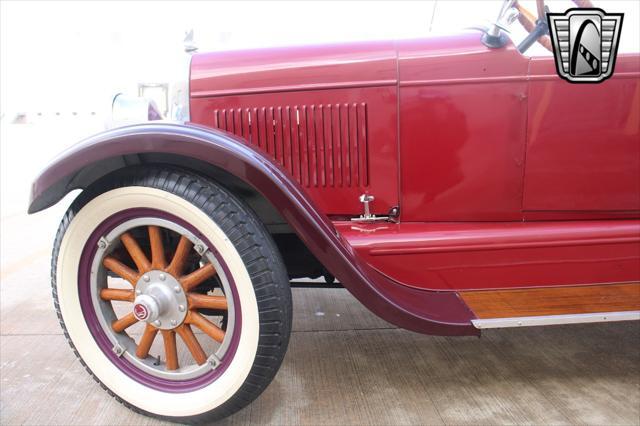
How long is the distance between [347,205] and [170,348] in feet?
2.63

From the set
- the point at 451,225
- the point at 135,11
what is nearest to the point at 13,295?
the point at 451,225

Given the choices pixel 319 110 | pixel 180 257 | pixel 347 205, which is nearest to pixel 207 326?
pixel 180 257

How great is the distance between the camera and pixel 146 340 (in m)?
1.58

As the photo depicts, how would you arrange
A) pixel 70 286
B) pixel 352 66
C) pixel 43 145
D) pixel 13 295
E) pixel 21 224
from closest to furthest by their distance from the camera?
pixel 70 286 → pixel 352 66 → pixel 13 295 → pixel 21 224 → pixel 43 145

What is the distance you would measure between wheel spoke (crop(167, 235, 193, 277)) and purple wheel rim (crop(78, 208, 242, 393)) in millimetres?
66

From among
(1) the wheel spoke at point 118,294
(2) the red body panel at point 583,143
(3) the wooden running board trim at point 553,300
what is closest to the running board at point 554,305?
(3) the wooden running board trim at point 553,300

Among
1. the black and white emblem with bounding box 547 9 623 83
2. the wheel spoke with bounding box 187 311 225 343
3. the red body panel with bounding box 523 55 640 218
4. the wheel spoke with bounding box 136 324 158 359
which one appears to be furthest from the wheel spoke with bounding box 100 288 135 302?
the black and white emblem with bounding box 547 9 623 83

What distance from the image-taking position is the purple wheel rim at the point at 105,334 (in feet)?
4.74

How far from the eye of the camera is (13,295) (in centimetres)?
271

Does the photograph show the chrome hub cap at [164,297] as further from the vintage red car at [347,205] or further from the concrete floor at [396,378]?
the concrete floor at [396,378]

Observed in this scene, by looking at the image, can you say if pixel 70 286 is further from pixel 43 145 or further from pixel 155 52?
pixel 155 52

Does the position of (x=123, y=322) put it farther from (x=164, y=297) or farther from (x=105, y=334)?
(x=164, y=297)

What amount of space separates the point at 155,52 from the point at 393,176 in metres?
9.06

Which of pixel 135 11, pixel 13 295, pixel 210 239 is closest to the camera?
pixel 210 239
